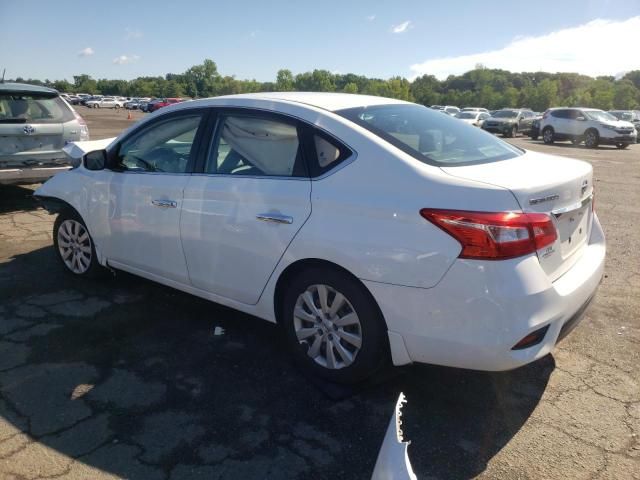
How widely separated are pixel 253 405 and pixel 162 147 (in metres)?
2.13

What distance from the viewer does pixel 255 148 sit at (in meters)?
3.39

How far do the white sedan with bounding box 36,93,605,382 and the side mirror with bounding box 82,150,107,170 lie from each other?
263 millimetres

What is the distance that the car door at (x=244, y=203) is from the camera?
3096 mm

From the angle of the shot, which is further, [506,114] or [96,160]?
[506,114]

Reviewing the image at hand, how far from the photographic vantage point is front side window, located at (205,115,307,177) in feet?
10.4

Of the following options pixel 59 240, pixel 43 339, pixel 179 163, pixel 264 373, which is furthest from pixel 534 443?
pixel 59 240

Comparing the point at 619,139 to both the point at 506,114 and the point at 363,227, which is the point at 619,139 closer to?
the point at 506,114

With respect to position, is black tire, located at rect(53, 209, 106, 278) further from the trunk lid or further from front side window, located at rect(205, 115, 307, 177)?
the trunk lid

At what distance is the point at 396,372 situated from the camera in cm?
324

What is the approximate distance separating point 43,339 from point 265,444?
2.03 meters

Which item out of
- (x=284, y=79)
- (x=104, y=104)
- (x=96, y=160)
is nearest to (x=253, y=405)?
(x=96, y=160)

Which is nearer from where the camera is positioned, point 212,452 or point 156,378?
point 212,452

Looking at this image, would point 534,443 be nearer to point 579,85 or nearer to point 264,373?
point 264,373

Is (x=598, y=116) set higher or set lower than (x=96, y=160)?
lower
